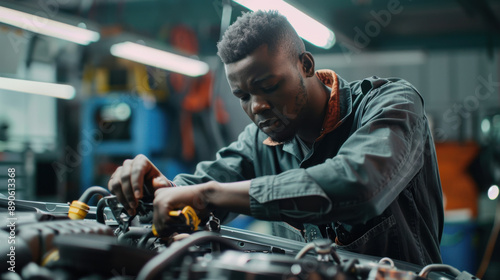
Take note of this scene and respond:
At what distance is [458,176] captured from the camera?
4.37 m

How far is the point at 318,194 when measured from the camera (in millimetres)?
876

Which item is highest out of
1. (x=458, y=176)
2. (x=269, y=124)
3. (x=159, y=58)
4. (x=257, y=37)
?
(x=159, y=58)

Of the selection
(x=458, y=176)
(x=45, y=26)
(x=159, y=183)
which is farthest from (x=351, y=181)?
(x=458, y=176)

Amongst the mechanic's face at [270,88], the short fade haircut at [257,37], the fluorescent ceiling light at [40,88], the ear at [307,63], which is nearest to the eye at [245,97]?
the mechanic's face at [270,88]

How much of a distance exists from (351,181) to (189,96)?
404 cm

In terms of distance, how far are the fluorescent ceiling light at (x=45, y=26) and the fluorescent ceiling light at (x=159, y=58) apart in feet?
2.36

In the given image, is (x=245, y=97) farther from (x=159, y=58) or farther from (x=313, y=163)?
(x=159, y=58)

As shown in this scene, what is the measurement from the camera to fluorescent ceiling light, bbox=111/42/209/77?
394cm

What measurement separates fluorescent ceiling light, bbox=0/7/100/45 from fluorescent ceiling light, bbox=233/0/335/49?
1478mm

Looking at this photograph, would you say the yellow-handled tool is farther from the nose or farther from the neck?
the neck

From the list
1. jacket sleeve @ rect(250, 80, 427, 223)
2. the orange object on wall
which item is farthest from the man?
the orange object on wall

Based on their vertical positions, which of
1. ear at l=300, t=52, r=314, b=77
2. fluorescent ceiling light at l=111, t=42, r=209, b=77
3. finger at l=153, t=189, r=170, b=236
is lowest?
finger at l=153, t=189, r=170, b=236

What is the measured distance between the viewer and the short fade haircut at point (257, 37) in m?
1.21

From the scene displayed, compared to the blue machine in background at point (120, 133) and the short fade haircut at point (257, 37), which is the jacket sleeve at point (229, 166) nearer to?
the short fade haircut at point (257, 37)
